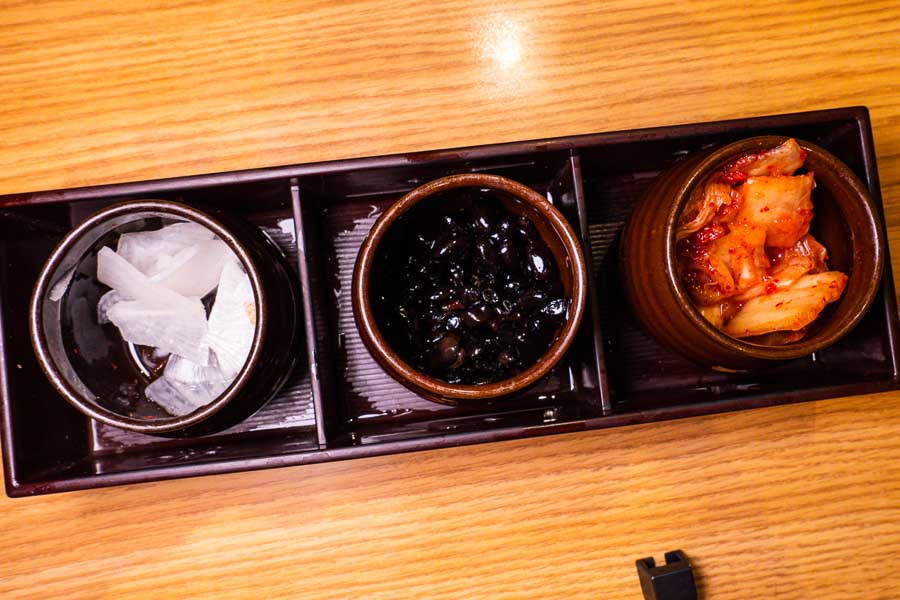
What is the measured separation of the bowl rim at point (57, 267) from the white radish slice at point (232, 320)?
0.10 metres

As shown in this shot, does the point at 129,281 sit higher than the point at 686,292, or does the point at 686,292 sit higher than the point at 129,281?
the point at 129,281

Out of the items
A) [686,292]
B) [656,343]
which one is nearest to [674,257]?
[686,292]

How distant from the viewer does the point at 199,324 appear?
Result: 1.16 meters

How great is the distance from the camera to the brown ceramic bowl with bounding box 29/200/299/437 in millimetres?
1021

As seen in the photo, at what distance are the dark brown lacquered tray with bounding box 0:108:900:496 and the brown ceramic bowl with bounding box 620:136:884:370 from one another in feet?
0.31

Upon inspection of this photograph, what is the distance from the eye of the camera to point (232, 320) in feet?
3.72

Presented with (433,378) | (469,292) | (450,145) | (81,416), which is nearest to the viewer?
(433,378)

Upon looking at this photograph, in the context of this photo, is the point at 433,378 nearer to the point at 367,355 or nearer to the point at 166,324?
the point at 367,355

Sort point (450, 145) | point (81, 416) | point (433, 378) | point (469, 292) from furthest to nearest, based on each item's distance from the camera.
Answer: point (450, 145) < point (81, 416) < point (469, 292) < point (433, 378)

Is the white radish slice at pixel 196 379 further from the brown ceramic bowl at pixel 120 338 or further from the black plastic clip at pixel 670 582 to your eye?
the black plastic clip at pixel 670 582

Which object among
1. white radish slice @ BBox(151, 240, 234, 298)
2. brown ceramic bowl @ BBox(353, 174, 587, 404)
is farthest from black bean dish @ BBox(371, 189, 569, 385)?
white radish slice @ BBox(151, 240, 234, 298)

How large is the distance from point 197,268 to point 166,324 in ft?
0.38

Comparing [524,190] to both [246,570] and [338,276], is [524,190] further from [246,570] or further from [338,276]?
[246,570]

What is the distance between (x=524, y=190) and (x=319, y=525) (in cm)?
84
